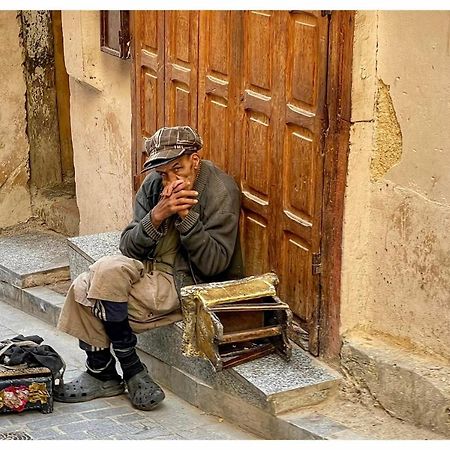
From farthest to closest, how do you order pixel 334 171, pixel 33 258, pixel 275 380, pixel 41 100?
pixel 41 100
pixel 33 258
pixel 275 380
pixel 334 171

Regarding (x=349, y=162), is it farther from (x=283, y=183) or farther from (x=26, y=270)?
(x=26, y=270)

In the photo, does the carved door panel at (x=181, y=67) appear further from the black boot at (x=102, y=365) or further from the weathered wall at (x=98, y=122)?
the black boot at (x=102, y=365)

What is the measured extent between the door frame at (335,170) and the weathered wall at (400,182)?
0.12ft

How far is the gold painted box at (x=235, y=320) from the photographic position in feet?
19.7

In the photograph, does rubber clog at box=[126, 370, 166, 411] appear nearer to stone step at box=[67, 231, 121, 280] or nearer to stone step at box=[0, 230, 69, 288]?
stone step at box=[67, 231, 121, 280]

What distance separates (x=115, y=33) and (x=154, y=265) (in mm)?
1970

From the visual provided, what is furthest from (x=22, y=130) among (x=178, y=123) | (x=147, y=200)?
(x=147, y=200)

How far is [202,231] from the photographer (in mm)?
6160

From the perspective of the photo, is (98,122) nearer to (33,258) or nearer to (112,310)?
(33,258)

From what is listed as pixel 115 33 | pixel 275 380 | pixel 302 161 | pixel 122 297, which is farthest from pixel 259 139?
pixel 115 33

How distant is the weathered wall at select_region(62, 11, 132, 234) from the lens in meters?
8.09

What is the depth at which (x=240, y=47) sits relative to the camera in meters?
6.44

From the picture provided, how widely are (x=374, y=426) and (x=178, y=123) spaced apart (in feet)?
7.36

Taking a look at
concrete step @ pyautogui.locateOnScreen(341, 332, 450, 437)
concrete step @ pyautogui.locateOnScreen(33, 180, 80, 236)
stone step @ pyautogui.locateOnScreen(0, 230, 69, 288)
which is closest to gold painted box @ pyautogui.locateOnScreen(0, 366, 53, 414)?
concrete step @ pyautogui.locateOnScreen(341, 332, 450, 437)
